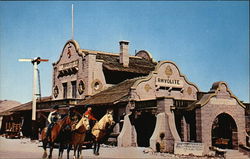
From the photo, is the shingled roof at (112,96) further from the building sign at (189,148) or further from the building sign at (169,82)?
the building sign at (189,148)

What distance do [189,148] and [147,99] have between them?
953 cm

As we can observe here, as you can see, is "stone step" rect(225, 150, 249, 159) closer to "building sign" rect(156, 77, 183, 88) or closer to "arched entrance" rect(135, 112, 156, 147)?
"arched entrance" rect(135, 112, 156, 147)

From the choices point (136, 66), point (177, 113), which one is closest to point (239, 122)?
point (177, 113)

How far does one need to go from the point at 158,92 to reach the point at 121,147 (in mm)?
7635

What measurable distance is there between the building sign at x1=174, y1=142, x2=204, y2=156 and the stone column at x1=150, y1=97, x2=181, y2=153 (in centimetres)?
124

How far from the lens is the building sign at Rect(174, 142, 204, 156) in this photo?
71.5 ft

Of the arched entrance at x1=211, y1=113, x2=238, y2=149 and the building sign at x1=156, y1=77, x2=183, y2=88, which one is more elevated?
the building sign at x1=156, y1=77, x2=183, y2=88

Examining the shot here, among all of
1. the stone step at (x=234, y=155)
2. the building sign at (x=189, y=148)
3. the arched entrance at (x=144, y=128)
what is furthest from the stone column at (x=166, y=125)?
the arched entrance at (x=144, y=128)

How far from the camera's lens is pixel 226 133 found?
2570 centimetres

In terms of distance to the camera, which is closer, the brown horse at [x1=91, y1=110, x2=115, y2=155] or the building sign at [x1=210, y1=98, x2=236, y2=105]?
the brown horse at [x1=91, y1=110, x2=115, y2=155]

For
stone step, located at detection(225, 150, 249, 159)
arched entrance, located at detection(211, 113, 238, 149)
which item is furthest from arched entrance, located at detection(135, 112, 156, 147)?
stone step, located at detection(225, 150, 249, 159)

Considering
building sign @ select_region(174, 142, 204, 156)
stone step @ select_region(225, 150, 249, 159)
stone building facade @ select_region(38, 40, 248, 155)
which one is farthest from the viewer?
stone building facade @ select_region(38, 40, 248, 155)

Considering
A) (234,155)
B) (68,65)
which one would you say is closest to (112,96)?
(68,65)

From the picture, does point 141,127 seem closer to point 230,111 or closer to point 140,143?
point 140,143
